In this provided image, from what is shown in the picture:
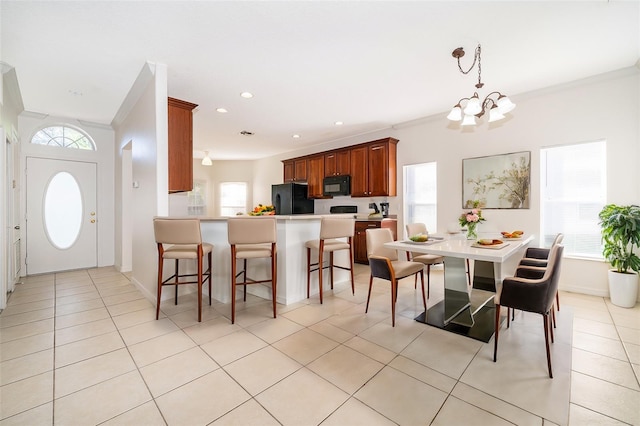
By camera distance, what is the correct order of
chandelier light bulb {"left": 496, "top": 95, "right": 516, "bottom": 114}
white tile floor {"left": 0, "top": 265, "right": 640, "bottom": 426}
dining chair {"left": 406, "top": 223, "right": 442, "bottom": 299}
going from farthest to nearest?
dining chair {"left": 406, "top": 223, "right": 442, "bottom": 299} < chandelier light bulb {"left": 496, "top": 95, "right": 516, "bottom": 114} < white tile floor {"left": 0, "top": 265, "right": 640, "bottom": 426}

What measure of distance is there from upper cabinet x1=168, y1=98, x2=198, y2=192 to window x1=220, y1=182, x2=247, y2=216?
5.23 m

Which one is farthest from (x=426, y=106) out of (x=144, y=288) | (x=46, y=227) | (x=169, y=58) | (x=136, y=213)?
(x=46, y=227)

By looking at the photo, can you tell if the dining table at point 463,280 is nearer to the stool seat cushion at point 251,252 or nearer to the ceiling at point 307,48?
the stool seat cushion at point 251,252

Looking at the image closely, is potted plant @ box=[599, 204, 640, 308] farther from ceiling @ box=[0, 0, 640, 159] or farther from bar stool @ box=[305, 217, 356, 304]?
bar stool @ box=[305, 217, 356, 304]

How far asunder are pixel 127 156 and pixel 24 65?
1848mm

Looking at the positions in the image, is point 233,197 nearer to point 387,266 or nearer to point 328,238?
point 328,238

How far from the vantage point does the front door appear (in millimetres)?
4363

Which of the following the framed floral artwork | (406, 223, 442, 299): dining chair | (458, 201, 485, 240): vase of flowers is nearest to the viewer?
(458, 201, 485, 240): vase of flowers

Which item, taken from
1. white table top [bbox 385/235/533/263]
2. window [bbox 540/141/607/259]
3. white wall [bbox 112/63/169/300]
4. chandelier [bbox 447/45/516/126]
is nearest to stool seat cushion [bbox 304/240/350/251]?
white table top [bbox 385/235/533/263]

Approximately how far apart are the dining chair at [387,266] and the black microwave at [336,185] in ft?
8.66

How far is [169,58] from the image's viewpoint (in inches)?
108

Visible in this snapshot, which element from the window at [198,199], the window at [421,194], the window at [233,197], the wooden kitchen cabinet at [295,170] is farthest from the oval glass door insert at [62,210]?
the window at [421,194]

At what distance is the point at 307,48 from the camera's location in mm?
2594

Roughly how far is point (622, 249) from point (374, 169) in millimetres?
3510
